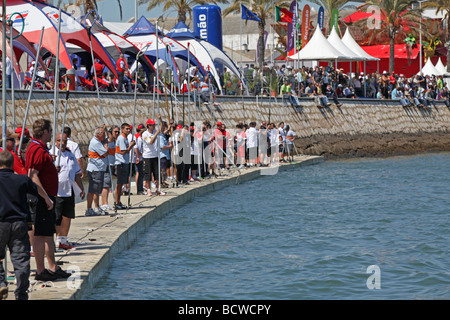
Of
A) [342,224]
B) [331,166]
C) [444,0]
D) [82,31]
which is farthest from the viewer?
[444,0]

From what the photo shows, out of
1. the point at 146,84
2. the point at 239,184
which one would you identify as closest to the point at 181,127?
the point at 239,184

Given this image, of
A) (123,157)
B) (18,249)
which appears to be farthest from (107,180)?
(18,249)

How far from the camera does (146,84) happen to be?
99.7 feet

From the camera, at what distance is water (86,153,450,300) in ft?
37.3

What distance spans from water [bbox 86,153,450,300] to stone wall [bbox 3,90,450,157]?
524 centimetres

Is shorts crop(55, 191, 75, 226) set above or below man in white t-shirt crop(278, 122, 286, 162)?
above

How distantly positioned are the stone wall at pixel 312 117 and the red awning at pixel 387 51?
1257 centimetres

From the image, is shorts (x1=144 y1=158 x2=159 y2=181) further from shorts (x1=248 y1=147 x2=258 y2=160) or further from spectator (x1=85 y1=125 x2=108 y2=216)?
shorts (x1=248 y1=147 x2=258 y2=160)

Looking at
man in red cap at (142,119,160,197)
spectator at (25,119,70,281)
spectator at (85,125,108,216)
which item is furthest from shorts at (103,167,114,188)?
spectator at (25,119,70,281)

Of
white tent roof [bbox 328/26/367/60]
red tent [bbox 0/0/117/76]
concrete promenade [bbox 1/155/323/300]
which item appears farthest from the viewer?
white tent roof [bbox 328/26/367/60]

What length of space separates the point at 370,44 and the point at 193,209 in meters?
49.5

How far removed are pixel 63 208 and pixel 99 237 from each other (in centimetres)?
166

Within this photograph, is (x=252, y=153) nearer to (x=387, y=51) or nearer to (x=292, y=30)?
(x=292, y=30)
